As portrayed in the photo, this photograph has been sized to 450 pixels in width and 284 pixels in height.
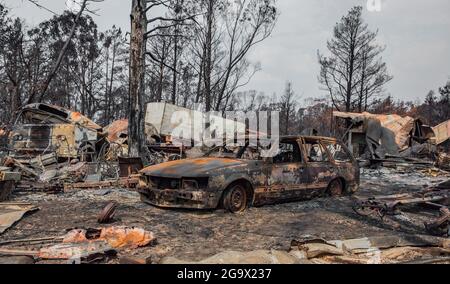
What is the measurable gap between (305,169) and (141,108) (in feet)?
24.7

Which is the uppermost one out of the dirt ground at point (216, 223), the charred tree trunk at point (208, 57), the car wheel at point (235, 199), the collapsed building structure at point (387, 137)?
the charred tree trunk at point (208, 57)

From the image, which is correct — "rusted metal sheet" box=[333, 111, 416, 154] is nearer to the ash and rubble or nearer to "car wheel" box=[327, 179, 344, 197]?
the ash and rubble

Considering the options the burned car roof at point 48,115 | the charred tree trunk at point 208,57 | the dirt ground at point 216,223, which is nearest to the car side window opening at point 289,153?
the dirt ground at point 216,223

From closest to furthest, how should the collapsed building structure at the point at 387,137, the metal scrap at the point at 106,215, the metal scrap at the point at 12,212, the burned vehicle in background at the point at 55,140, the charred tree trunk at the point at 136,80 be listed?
1. the metal scrap at the point at 12,212
2. the metal scrap at the point at 106,215
3. the charred tree trunk at the point at 136,80
4. the burned vehicle in background at the point at 55,140
5. the collapsed building structure at the point at 387,137

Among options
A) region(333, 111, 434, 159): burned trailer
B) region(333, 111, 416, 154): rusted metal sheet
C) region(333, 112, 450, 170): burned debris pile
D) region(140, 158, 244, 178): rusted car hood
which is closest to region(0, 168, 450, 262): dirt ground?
region(140, 158, 244, 178): rusted car hood

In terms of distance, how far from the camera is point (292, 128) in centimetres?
5722

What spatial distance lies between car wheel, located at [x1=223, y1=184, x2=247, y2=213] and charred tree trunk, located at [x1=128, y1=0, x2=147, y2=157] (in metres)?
7.37

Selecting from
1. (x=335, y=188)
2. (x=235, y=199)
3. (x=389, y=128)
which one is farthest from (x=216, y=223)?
(x=389, y=128)

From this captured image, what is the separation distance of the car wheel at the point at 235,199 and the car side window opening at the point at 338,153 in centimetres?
299

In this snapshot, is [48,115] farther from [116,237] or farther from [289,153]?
[116,237]

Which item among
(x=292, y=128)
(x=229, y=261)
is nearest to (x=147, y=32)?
(x=229, y=261)

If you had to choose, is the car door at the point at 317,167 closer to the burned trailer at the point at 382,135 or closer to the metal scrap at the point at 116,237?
the metal scrap at the point at 116,237

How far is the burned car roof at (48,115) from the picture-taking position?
52.8 feet
